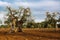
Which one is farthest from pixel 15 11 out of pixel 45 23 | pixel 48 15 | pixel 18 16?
pixel 45 23

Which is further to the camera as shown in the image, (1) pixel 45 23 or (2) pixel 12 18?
(1) pixel 45 23

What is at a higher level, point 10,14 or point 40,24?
point 10,14

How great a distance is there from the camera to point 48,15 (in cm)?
5603

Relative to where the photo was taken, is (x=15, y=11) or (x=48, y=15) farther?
(x=48, y=15)

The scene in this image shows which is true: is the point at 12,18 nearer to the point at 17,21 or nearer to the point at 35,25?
the point at 17,21

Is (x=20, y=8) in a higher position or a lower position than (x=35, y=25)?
higher

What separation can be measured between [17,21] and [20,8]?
3.39 m

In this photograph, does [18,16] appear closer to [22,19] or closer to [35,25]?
[22,19]

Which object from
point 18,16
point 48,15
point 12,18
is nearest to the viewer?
point 12,18

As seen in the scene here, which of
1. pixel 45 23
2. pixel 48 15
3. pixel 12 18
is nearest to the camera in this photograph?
pixel 12 18

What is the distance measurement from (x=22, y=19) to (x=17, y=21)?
198cm

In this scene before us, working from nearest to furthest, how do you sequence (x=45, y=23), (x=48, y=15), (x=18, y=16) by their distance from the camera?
(x=18, y=16) < (x=48, y=15) < (x=45, y=23)

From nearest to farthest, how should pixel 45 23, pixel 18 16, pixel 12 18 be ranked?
1. pixel 12 18
2. pixel 18 16
3. pixel 45 23

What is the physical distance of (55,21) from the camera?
2210 inches
